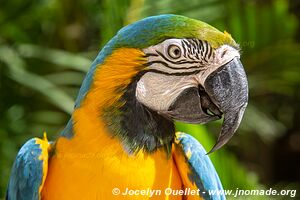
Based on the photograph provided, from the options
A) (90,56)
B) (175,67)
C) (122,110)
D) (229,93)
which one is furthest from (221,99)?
(90,56)

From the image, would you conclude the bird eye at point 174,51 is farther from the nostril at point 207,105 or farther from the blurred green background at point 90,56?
the blurred green background at point 90,56

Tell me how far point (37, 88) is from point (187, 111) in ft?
4.24

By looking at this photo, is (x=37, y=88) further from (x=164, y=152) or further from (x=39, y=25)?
(x=164, y=152)

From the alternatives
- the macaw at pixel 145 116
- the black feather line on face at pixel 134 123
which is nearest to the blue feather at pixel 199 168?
the macaw at pixel 145 116

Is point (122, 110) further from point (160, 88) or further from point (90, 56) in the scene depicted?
point (90, 56)

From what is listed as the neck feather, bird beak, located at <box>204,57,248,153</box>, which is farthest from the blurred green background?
bird beak, located at <box>204,57,248,153</box>

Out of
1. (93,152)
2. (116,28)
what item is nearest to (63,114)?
(116,28)

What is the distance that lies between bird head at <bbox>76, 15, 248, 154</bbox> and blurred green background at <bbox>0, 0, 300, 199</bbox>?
433 millimetres

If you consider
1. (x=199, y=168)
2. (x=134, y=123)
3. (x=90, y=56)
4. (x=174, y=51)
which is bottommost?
(x=199, y=168)

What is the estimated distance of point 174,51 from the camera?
1331mm

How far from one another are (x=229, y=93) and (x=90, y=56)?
4.92ft

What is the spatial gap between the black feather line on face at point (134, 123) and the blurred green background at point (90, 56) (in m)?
0.41

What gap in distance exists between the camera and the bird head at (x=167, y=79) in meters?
1.29

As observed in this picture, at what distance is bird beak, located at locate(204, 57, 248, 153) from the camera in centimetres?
127
